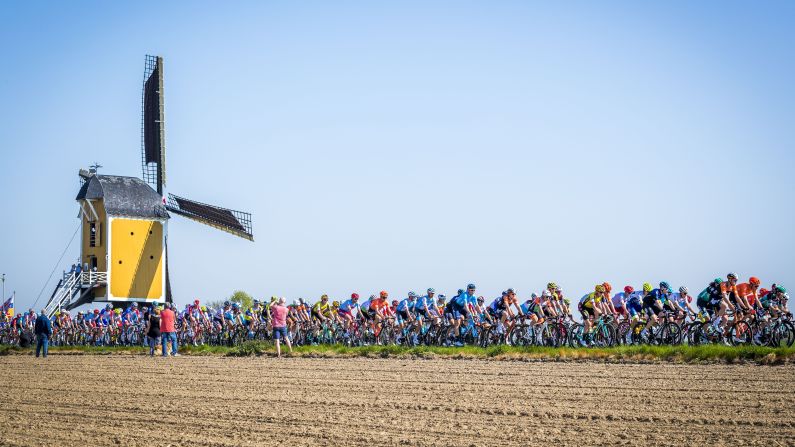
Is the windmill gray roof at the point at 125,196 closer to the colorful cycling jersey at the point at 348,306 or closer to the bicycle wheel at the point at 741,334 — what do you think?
the colorful cycling jersey at the point at 348,306

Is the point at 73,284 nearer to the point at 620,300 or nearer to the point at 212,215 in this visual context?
the point at 212,215

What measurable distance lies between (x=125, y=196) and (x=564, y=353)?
33.2m

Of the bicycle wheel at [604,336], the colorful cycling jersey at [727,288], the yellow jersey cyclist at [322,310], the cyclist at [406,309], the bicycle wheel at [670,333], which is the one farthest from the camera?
the yellow jersey cyclist at [322,310]

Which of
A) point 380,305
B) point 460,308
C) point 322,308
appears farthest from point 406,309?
point 322,308

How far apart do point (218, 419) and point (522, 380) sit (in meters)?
5.93

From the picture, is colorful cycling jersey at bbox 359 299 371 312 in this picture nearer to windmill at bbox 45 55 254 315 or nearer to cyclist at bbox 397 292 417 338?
cyclist at bbox 397 292 417 338

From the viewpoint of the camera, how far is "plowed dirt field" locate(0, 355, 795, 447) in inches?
415

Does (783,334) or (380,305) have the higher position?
(380,305)

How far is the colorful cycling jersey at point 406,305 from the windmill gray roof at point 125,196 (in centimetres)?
2298

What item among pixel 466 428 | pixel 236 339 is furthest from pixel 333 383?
pixel 236 339

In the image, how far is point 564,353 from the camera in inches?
888

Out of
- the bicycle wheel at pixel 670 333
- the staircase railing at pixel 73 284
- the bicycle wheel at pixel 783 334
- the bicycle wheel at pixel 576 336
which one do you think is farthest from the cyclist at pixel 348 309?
the staircase railing at pixel 73 284

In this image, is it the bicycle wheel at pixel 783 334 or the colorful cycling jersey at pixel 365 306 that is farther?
the colorful cycling jersey at pixel 365 306

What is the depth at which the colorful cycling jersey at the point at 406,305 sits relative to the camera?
31266 mm
